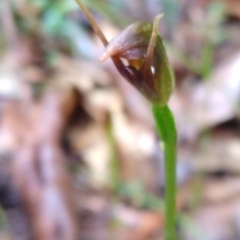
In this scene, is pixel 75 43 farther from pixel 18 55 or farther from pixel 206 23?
pixel 206 23

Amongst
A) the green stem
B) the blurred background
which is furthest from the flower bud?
the blurred background

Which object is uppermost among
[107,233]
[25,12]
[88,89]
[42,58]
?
[25,12]

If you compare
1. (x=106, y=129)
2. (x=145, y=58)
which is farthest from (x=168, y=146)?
(x=106, y=129)

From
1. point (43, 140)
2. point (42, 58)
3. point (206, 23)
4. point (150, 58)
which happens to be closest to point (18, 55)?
point (42, 58)

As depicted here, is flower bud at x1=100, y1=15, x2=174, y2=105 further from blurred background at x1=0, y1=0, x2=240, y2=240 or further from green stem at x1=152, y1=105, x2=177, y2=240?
blurred background at x1=0, y1=0, x2=240, y2=240

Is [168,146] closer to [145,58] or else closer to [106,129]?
[145,58]

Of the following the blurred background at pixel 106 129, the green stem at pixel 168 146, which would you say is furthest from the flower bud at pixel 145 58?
the blurred background at pixel 106 129
